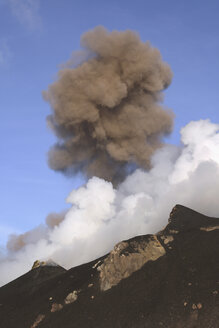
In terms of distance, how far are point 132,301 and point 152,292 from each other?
2446 mm

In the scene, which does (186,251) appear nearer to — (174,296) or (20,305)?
(174,296)

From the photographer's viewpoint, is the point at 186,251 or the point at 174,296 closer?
the point at 174,296

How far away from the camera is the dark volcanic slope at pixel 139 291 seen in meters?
34.6

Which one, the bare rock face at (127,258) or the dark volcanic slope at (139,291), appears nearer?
the dark volcanic slope at (139,291)

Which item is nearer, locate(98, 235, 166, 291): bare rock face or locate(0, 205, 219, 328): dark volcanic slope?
locate(0, 205, 219, 328): dark volcanic slope

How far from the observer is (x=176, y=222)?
5741cm

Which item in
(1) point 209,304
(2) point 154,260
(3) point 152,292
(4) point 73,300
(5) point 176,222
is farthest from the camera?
(5) point 176,222

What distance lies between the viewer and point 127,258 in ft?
147

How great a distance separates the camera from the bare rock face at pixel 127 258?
143 ft

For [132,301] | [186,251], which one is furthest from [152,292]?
[186,251]

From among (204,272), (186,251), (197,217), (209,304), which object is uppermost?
(197,217)

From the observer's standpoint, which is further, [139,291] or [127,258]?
[127,258]

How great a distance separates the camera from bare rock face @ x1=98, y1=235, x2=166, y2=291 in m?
43.5

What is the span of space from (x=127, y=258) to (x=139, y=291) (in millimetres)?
5527
